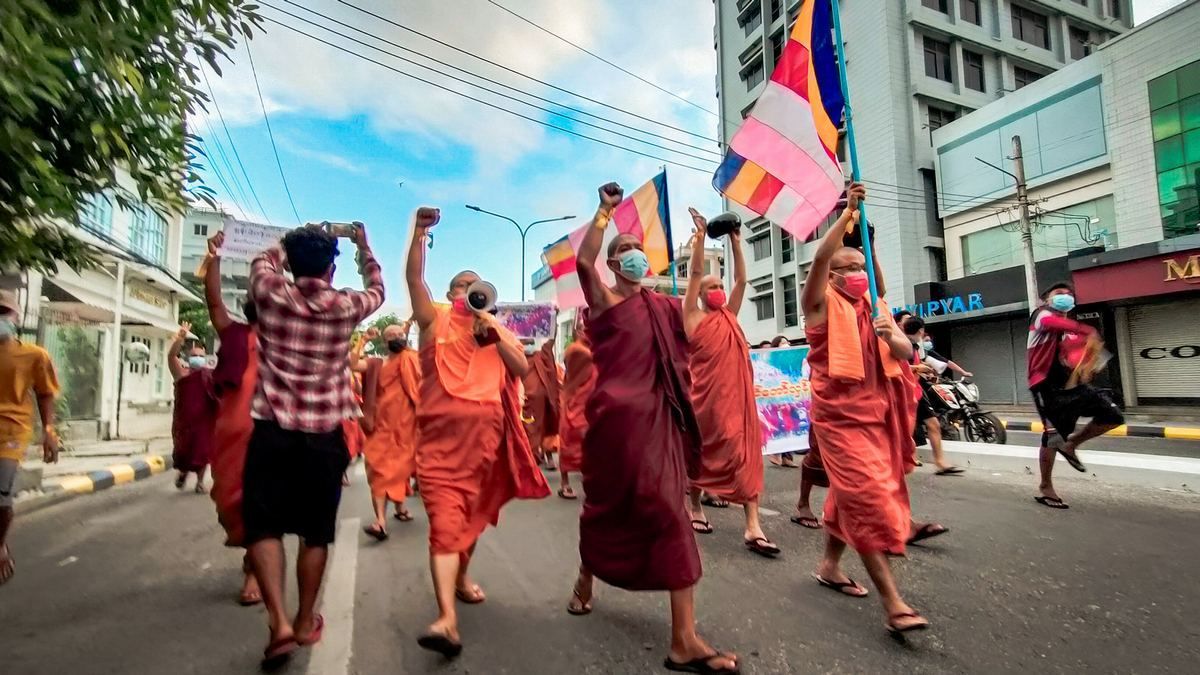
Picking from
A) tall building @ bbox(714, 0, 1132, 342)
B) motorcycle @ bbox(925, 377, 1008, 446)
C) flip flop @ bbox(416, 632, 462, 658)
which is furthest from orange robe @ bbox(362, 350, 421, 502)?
tall building @ bbox(714, 0, 1132, 342)

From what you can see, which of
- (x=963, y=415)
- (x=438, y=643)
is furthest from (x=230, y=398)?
(x=963, y=415)

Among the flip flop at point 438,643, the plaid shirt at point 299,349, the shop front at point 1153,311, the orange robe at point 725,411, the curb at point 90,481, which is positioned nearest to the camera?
the flip flop at point 438,643

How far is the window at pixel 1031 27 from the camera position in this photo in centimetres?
2750

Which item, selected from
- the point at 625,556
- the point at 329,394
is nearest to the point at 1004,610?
the point at 625,556

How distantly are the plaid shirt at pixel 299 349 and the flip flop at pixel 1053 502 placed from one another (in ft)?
16.7

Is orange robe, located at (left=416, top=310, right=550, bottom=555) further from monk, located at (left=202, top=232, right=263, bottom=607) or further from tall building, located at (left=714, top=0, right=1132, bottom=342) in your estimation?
tall building, located at (left=714, top=0, right=1132, bottom=342)

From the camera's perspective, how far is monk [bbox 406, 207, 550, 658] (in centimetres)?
303

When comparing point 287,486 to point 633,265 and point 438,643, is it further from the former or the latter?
point 633,265

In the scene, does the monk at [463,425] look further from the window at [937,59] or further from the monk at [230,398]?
the window at [937,59]

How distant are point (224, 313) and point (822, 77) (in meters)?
3.84

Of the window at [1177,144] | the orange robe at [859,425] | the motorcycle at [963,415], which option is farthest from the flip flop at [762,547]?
the window at [1177,144]

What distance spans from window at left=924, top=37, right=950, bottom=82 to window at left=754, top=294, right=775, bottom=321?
1075cm

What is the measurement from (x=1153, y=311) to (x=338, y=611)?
20006 mm

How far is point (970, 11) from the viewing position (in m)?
26.5
